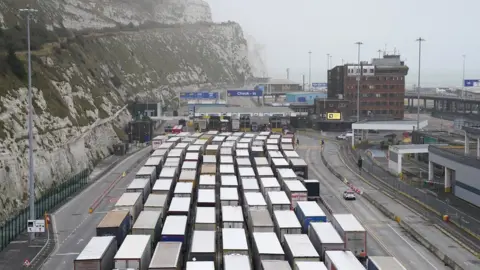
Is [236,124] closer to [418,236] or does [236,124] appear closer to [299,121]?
[299,121]

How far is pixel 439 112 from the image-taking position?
450 feet

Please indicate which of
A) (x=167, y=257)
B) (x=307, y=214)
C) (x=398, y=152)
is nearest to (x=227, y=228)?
(x=307, y=214)

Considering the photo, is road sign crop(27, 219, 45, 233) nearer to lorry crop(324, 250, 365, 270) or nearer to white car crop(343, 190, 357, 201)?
lorry crop(324, 250, 365, 270)

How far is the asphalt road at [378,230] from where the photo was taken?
31469mm

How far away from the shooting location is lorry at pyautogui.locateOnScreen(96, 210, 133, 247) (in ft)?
99.6

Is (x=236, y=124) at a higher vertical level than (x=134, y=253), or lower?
higher

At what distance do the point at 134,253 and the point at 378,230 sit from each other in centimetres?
1755

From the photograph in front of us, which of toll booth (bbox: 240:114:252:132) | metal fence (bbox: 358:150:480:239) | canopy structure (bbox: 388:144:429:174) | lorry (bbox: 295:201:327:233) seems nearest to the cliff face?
toll booth (bbox: 240:114:252:132)

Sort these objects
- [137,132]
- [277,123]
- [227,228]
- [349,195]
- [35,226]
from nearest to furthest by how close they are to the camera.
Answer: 1. [227,228]
2. [35,226]
3. [349,195]
4. [137,132]
5. [277,123]

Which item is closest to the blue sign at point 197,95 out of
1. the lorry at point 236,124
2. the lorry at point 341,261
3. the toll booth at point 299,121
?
the lorry at point 236,124

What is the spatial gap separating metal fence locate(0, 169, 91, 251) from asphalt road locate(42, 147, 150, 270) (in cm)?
84

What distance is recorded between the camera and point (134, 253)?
2608 centimetres

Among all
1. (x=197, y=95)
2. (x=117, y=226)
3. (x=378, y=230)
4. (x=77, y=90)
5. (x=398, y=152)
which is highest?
(x=77, y=90)

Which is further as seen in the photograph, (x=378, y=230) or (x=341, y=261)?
(x=378, y=230)
